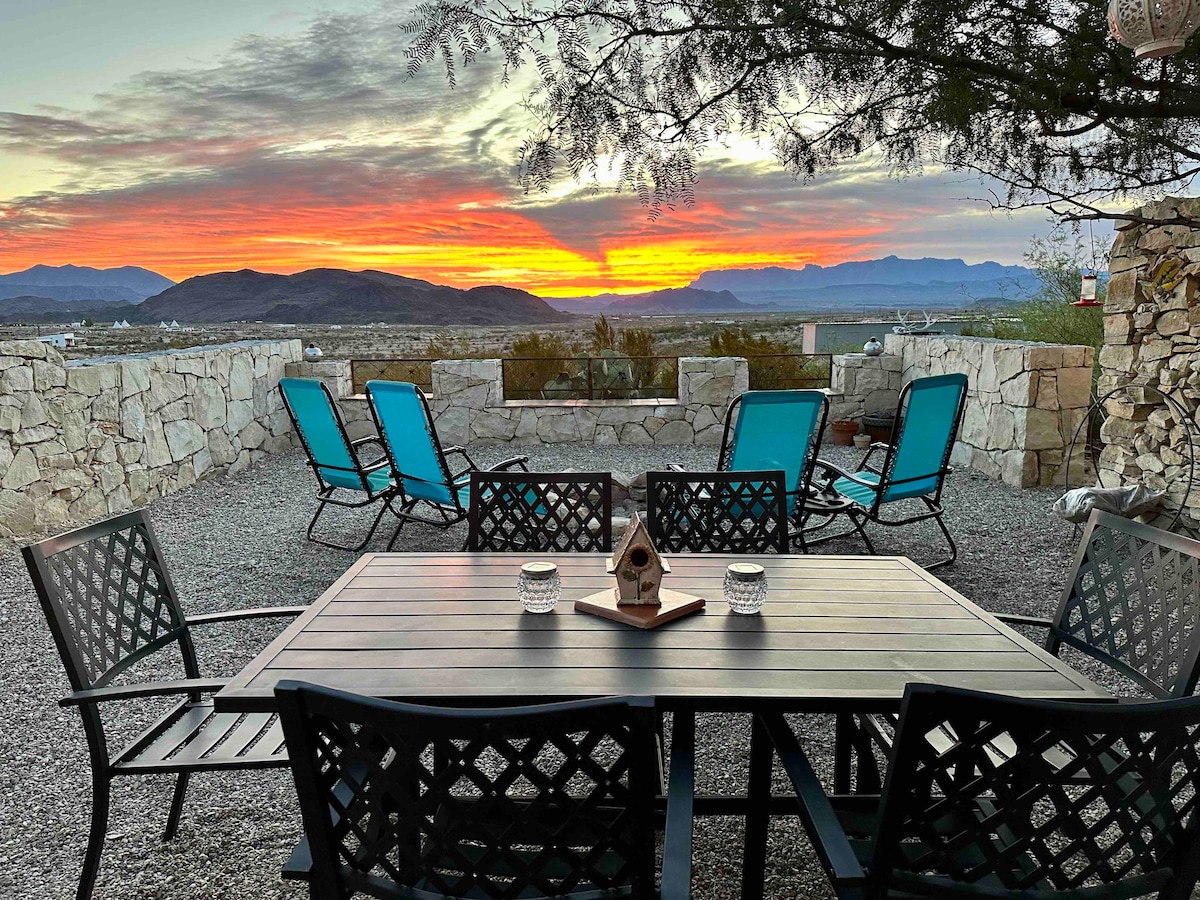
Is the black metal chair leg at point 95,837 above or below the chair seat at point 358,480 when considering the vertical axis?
below

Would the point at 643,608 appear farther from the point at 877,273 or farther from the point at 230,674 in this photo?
the point at 877,273

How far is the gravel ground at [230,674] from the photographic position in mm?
1812

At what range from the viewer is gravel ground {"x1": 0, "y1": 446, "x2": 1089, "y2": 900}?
1812 mm

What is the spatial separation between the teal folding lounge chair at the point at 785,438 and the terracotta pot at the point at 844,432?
150 inches

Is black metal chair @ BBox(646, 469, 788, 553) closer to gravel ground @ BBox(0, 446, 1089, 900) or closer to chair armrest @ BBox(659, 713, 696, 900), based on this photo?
gravel ground @ BBox(0, 446, 1089, 900)

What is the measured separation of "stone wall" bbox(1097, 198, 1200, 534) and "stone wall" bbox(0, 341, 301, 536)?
6.48 meters

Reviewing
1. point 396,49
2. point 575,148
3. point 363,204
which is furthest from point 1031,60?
point 363,204

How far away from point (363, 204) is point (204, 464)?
288 inches

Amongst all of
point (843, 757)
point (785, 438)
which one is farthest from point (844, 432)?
point (843, 757)

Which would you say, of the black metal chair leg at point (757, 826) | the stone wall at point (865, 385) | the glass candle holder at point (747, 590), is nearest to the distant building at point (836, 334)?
the stone wall at point (865, 385)

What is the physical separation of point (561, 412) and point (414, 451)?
353cm

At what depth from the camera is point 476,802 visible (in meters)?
1.04

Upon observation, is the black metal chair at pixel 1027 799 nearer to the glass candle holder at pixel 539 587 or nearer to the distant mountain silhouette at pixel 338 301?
the glass candle holder at pixel 539 587

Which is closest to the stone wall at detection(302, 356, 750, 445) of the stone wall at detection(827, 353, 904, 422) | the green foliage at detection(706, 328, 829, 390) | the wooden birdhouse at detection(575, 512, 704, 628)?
the green foliage at detection(706, 328, 829, 390)
